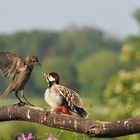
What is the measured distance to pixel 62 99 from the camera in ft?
16.2

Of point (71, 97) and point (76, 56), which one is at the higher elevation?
point (76, 56)

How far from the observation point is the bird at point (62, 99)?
4.73m

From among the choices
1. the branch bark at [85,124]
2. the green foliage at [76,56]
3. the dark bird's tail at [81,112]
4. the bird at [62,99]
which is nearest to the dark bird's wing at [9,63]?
the bird at [62,99]

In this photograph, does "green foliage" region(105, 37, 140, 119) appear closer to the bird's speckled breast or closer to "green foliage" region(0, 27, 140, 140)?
the bird's speckled breast

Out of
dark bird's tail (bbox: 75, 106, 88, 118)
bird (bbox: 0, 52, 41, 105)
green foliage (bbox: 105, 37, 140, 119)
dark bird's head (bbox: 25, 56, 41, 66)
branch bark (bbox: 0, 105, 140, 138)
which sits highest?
green foliage (bbox: 105, 37, 140, 119)

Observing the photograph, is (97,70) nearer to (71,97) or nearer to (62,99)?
(62,99)

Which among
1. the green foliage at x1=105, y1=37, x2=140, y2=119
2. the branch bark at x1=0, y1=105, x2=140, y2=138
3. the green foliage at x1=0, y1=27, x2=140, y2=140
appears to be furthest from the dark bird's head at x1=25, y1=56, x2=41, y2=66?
the green foliage at x1=0, y1=27, x2=140, y2=140

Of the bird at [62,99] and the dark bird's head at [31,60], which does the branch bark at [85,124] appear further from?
the dark bird's head at [31,60]

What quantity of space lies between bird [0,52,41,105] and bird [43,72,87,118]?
0.77ft

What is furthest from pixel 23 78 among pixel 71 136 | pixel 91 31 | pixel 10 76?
pixel 91 31

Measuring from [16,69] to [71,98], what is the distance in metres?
0.65

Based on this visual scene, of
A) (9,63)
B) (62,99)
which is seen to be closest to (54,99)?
(62,99)

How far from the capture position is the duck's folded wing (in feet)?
15.6

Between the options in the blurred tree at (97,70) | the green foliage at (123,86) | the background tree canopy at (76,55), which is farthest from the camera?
the blurred tree at (97,70)
